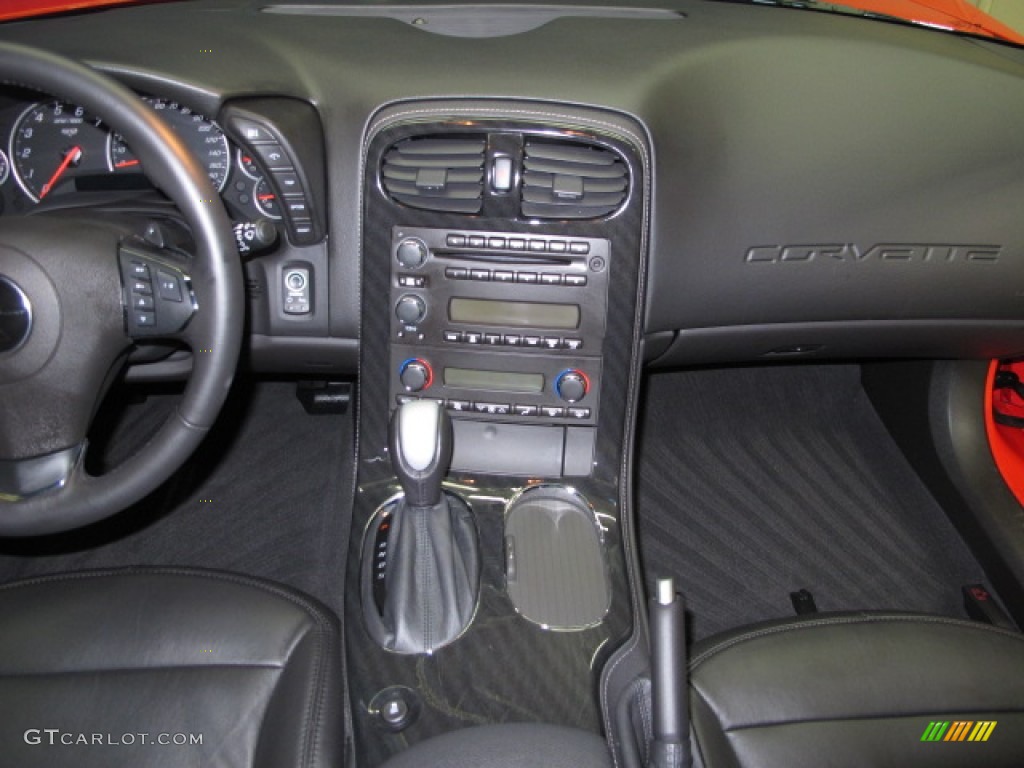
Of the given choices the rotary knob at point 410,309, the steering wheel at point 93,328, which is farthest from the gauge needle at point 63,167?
the rotary knob at point 410,309

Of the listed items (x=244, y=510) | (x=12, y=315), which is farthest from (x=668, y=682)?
(x=244, y=510)

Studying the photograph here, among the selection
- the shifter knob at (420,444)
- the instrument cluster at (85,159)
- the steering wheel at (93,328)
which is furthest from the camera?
the instrument cluster at (85,159)

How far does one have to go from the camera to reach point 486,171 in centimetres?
127

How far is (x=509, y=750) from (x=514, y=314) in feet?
2.19

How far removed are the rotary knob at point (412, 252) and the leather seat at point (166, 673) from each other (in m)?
0.50

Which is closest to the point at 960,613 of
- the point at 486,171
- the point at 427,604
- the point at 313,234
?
the point at 427,604

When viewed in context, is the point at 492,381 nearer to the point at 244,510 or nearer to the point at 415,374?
the point at 415,374

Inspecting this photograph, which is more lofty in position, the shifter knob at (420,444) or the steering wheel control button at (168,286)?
the steering wheel control button at (168,286)

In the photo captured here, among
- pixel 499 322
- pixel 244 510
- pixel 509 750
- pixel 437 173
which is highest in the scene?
pixel 437 173

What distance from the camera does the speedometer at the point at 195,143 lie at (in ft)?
4.24

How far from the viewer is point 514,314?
4.50 ft

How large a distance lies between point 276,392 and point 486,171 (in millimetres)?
1069

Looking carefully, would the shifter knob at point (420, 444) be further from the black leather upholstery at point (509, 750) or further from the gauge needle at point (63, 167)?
the gauge needle at point (63, 167)

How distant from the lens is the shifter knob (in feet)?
3.92
